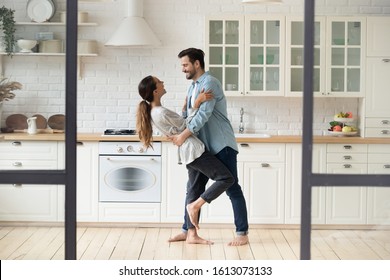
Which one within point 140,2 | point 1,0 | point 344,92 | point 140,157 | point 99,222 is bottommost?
point 99,222

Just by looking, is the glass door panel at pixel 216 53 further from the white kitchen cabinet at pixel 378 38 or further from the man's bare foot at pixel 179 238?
the white kitchen cabinet at pixel 378 38

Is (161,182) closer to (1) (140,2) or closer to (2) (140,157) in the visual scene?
(2) (140,157)

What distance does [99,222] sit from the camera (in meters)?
7.29

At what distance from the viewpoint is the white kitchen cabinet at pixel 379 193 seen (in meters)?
4.12

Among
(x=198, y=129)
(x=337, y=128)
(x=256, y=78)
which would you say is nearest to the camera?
(x=337, y=128)

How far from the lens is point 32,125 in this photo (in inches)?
163

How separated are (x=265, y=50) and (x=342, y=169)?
12.1 ft

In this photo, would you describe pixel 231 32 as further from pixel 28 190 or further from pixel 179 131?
pixel 28 190

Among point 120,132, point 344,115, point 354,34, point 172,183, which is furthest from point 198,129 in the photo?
point 354,34

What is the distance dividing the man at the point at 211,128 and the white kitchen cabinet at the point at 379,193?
2206 millimetres

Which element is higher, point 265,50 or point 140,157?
point 265,50

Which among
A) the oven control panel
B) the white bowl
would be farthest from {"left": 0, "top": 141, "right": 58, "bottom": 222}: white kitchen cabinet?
the oven control panel

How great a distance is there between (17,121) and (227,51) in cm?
375
